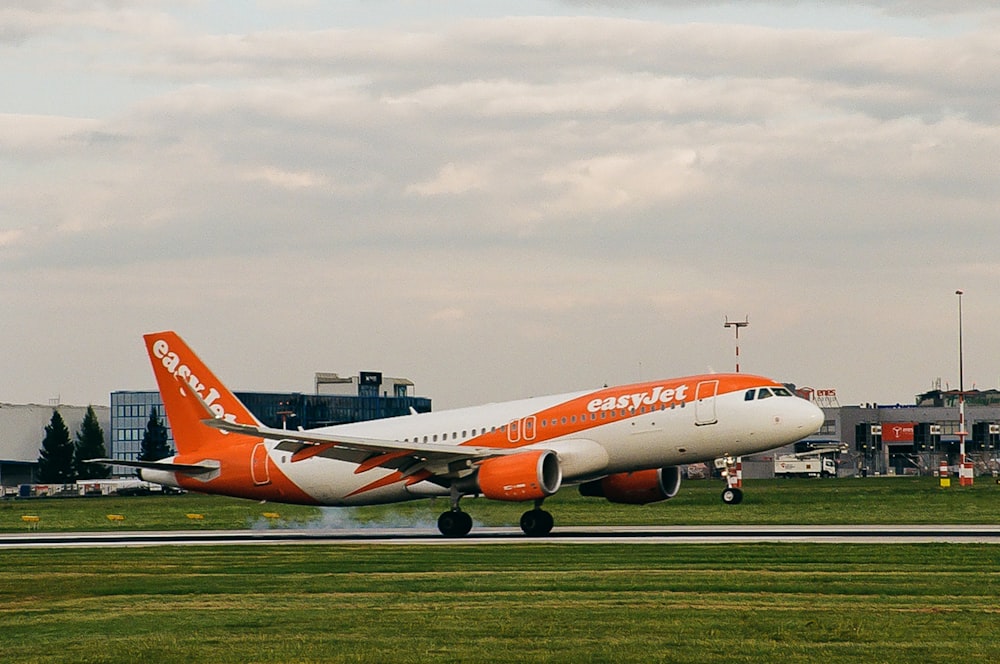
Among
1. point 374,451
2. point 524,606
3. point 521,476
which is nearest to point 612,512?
point 374,451

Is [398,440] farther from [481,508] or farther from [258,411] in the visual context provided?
[258,411]

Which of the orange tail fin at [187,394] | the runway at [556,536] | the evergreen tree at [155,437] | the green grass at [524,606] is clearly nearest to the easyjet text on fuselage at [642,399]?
the runway at [556,536]

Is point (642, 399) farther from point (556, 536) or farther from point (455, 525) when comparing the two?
point (455, 525)

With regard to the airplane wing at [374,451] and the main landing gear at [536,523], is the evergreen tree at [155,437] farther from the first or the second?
the main landing gear at [536,523]

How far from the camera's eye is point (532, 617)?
819 inches

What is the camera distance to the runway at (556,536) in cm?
3816

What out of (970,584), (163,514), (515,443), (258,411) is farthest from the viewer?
(258,411)

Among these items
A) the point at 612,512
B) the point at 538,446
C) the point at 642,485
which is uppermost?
the point at 538,446

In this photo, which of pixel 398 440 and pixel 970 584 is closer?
pixel 970 584

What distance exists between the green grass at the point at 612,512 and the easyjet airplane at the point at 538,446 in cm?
495

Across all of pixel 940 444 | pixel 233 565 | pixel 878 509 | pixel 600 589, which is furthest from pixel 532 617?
pixel 940 444

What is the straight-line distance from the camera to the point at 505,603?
75.0 ft

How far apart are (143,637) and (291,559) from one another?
14.5 meters

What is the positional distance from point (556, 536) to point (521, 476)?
2.17 meters
